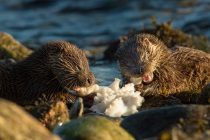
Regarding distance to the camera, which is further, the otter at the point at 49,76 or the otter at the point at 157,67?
the otter at the point at 157,67

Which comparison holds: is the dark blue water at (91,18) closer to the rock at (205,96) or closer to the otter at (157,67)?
the otter at (157,67)

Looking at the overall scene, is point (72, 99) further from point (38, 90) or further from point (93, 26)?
point (93, 26)

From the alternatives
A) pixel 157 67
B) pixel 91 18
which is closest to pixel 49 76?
pixel 157 67

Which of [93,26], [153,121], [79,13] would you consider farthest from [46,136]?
[79,13]

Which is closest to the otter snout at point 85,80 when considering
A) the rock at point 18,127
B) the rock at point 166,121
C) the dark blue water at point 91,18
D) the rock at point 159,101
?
the rock at point 159,101

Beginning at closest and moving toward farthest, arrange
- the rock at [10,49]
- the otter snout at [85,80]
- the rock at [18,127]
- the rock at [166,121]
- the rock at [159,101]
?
1. the rock at [18,127]
2. the rock at [166,121]
3. the otter snout at [85,80]
4. the rock at [159,101]
5. the rock at [10,49]

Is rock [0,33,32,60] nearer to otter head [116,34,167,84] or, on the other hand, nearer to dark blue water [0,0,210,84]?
dark blue water [0,0,210,84]

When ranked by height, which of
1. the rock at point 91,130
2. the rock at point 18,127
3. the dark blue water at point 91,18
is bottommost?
the dark blue water at point 91,18

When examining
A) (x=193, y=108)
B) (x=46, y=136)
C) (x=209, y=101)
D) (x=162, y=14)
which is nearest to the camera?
(x=46, y=136)
